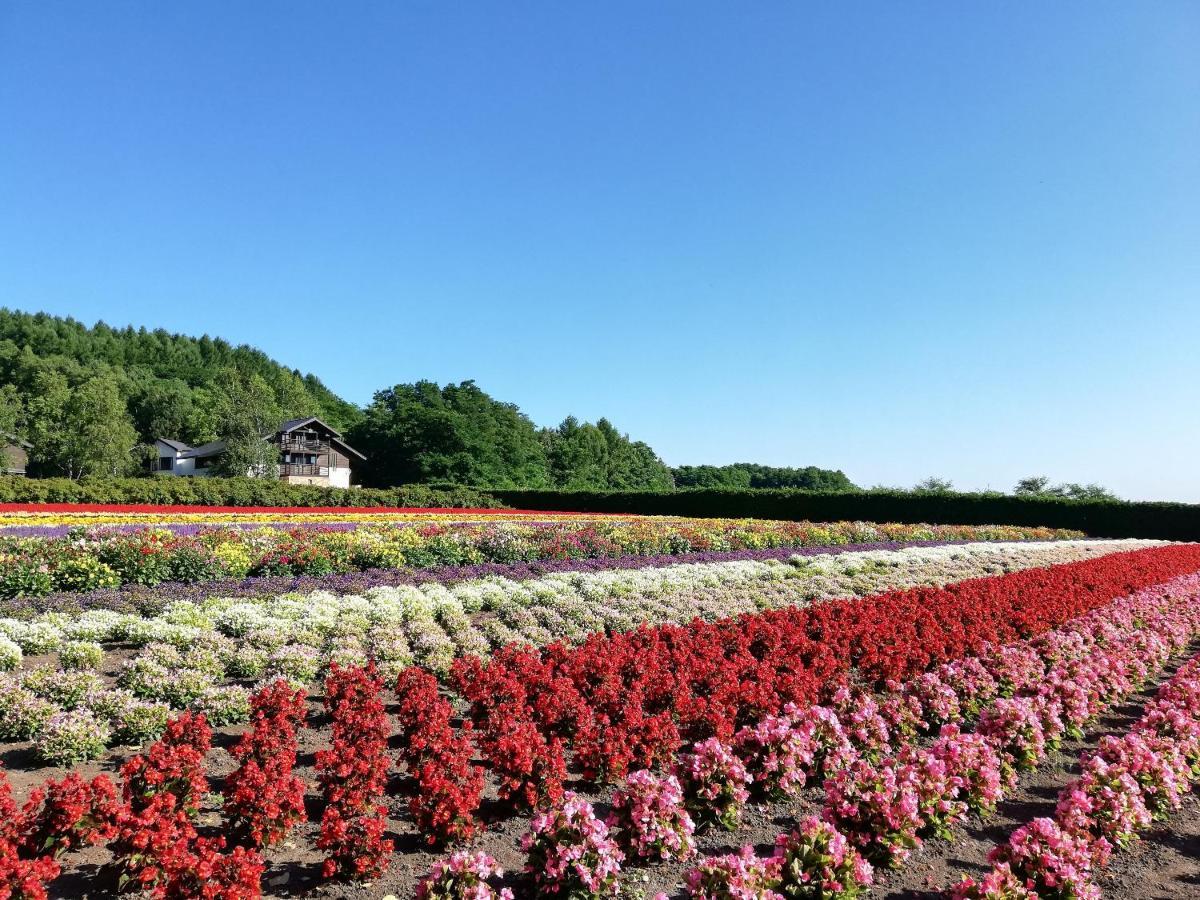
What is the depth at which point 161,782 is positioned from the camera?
13.2 feet

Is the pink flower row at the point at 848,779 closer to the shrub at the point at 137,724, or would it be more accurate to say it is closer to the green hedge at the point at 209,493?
the shrub at the point at 137,724

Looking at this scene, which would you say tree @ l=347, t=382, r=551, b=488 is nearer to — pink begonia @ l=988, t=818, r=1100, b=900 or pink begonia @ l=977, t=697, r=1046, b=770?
pink begonia @ l=977, t=697, r=1046, b=770

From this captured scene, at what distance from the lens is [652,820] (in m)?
4.12

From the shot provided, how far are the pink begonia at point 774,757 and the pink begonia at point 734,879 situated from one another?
149cm

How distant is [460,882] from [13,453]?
244ft

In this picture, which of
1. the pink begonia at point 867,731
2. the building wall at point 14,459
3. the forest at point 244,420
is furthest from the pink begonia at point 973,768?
the building wall at point 14,459

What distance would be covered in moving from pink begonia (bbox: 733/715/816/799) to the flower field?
0.03 meters

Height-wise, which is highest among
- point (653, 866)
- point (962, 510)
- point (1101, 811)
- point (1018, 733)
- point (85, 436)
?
point (85, 436)

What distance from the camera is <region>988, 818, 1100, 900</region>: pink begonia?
381cm

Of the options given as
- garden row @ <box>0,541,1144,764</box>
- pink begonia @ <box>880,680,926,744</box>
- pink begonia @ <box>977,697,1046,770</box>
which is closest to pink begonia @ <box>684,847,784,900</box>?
pink begonia @ <box>880,680,926,744</box>

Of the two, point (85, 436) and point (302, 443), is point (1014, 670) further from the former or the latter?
point (302, 443)

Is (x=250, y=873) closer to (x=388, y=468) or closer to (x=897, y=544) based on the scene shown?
(x=897, y=544)

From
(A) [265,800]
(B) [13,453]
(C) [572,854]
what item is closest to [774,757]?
(C) [572,854]

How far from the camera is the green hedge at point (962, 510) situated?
3428cm
